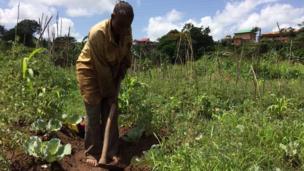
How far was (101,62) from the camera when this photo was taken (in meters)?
4.39

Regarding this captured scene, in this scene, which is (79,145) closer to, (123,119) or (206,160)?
(123,119)

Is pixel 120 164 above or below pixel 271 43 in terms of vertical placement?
below

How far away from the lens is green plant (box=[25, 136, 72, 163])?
4.03 metres

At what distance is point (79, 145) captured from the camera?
4.80 metres

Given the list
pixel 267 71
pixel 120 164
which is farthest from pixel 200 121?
pixel 267 71

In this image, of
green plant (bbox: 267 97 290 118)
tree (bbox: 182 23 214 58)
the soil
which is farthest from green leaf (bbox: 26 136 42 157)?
tree (bbox: 182 23 214 58)

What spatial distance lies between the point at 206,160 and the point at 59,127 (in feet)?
5.39

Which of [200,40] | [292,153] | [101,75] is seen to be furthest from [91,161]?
[200,40]

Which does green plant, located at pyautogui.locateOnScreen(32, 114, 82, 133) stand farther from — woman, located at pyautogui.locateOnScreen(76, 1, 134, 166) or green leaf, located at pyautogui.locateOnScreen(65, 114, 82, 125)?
Result: woman, located at pyautogui.locateOnScreen(76, 1, 134, 166)

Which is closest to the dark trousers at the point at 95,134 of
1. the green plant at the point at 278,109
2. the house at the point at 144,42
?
the green plant at the point at 278,109

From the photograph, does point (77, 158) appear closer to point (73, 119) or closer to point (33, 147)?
point (33, 147)

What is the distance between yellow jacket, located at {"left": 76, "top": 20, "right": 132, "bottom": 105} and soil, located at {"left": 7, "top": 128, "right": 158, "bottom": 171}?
54 centimetres

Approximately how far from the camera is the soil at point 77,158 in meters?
4.04

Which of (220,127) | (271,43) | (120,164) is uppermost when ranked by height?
(271,43)
